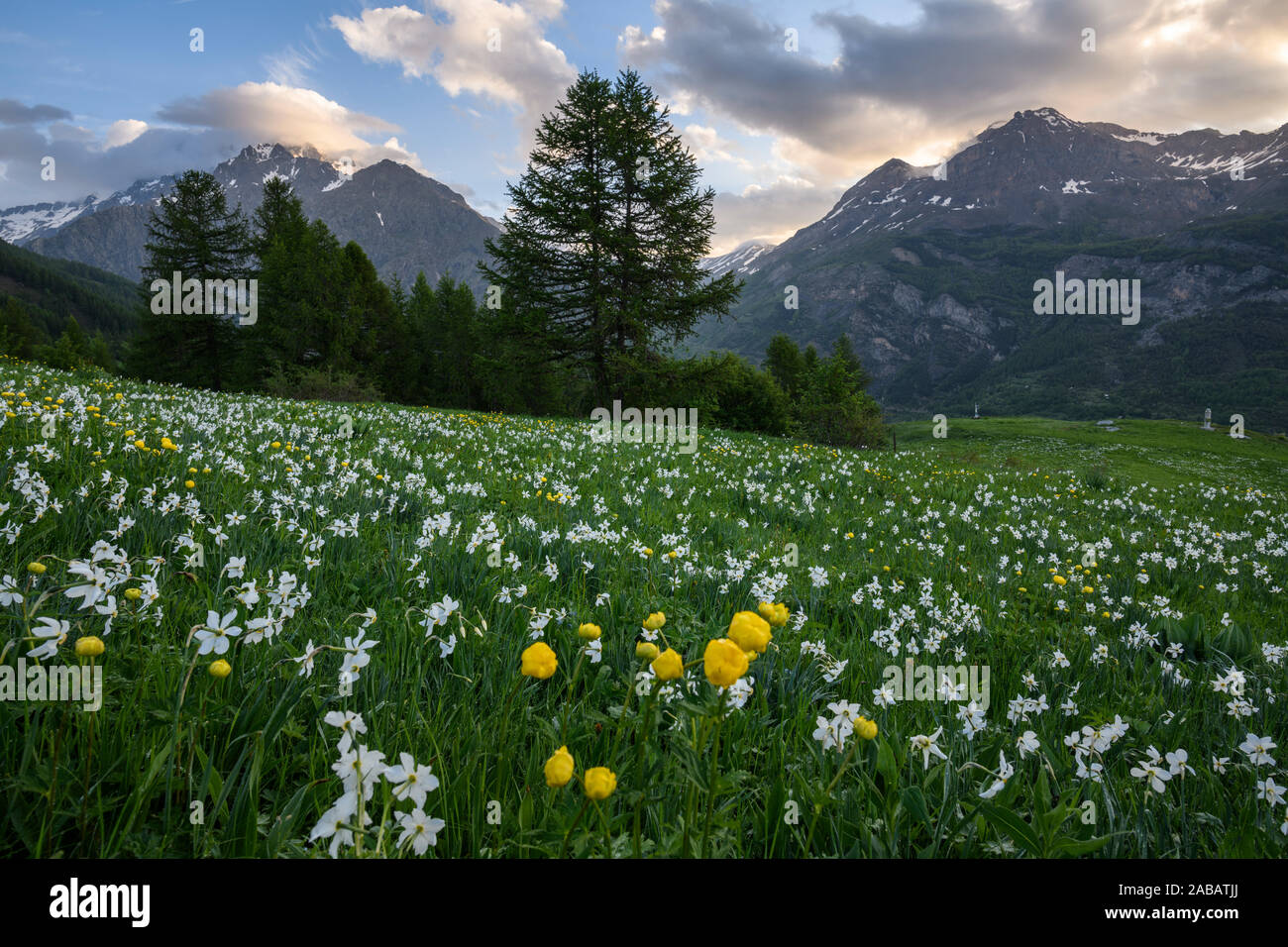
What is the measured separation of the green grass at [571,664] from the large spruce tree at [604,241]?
1887 centimetres

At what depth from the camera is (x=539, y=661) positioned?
1.35m

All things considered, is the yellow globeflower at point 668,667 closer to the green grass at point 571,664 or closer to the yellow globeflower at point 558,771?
the green grass at point 571,664

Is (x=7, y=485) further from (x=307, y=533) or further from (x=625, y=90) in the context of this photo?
(x=625, y=90)

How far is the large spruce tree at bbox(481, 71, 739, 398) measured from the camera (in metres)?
24.0

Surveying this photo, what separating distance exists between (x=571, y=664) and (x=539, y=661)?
1.30 metres

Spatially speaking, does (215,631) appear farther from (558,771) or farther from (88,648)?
(558,771)

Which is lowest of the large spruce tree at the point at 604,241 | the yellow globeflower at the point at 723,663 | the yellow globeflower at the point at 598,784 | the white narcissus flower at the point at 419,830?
the white narcissus flower at the point at 419,830

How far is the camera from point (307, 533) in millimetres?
3357

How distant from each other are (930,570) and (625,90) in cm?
2716

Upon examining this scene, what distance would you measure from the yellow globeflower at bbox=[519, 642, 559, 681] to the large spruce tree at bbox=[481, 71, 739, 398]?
2278 centimetres

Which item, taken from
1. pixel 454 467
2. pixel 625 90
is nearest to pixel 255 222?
pixel 625 90

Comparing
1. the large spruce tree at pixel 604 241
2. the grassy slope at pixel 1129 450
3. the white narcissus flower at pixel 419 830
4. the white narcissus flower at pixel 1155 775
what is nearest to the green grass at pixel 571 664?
the white narcissus flower at pixel 419 830

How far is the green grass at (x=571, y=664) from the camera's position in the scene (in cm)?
147

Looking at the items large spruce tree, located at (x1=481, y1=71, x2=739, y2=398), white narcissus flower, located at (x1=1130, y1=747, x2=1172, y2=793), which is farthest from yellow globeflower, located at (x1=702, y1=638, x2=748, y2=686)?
large spruce tree, located at (x1=481, y1=71, x2=739, y2=398)
